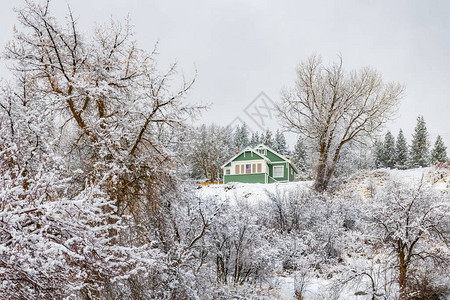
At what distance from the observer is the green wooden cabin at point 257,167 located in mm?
30359

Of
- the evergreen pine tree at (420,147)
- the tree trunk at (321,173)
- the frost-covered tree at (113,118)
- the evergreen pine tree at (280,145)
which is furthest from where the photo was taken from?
the evergreen pine tree at (280,145)

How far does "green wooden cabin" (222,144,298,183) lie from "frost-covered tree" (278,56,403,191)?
400 inches

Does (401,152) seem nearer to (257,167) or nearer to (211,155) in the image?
(257,167)

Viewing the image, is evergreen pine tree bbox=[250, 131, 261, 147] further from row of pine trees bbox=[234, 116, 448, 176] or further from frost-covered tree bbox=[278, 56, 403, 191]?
frost-covered tree bbox=[278, 56, 403, 191]

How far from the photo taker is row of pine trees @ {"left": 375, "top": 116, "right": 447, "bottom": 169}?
108 feet

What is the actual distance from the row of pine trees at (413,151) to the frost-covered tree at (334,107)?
557 inches

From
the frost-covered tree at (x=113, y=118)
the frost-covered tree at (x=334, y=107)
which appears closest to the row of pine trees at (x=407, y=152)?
the frost-covered tree at (x=334, y=107)

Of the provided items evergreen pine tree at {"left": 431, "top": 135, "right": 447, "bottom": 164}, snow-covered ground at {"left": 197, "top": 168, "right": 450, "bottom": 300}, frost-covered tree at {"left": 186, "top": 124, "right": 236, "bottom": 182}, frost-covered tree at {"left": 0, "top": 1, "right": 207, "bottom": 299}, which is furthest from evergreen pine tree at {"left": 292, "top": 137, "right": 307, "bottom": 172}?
frost-covered tree at {"left": 0, "top": 1, "right": 207, "bottom": 299}

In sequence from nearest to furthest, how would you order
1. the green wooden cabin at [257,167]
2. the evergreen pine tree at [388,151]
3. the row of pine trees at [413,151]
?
the green wooden cabin at [257,167] < the row of pine trees at [413,151] < the evergreen pine tree at [388,151]

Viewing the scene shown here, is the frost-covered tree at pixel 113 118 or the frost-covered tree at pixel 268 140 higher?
the frost-covered tree at pixel 268 140

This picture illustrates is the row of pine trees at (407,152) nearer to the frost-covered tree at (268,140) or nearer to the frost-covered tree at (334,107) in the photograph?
the frost-covered tree at (268,140)

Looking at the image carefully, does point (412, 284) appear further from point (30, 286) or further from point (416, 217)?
point (30, 286)

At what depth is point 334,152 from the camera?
804 inches

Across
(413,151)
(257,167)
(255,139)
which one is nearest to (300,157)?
(255,139)
